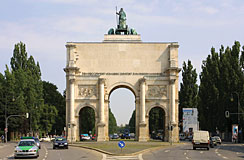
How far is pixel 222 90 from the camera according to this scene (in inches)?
3462

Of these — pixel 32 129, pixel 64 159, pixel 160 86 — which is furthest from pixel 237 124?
pixel 64 159

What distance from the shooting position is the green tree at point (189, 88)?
4326 inches

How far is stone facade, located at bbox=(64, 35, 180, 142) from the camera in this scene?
80.6m

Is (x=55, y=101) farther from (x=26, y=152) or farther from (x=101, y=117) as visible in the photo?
(x=26, y=152)

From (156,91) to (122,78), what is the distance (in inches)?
231

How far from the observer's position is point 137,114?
81625 mm

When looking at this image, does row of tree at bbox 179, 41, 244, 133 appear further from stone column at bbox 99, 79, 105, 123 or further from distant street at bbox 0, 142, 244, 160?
distant street at bbox 0, 142, 244, 160

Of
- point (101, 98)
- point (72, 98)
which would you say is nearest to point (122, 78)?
point (101, 98)

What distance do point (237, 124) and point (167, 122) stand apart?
12507 mm

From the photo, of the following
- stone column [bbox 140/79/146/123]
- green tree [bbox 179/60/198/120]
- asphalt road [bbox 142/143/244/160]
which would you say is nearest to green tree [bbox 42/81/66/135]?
green tree [bbox 179/60/198/120]

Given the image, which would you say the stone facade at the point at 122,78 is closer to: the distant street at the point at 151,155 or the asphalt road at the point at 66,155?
the asphalt road at the point at 66,155

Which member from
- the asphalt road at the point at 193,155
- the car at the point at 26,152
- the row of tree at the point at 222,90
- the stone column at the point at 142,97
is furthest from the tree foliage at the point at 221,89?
the car at the point at 26,152

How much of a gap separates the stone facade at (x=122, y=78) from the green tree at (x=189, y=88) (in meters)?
28.2

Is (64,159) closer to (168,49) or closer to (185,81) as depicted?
(168,49)
